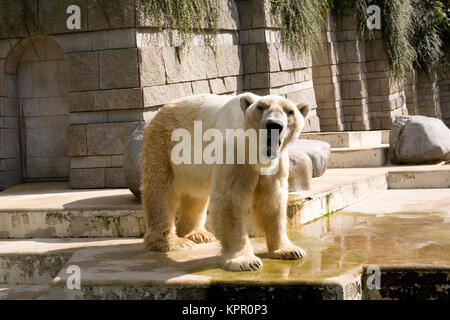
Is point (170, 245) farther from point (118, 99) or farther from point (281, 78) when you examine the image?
point (281, 78)

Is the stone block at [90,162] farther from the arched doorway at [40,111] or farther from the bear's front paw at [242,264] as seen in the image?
the bear's front paw at [242,264]

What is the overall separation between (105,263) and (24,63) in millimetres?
4294

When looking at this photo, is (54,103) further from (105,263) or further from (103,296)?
(103,296)

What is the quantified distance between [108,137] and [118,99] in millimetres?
433

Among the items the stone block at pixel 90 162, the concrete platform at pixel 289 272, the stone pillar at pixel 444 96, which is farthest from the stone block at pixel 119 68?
the stone pillar at pixel 444 96

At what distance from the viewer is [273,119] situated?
2.99 m

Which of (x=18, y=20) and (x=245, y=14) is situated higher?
(x=245, y=14)

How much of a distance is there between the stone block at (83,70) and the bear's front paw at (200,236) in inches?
113

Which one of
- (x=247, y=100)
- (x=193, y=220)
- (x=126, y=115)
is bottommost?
(x=193, y=220)

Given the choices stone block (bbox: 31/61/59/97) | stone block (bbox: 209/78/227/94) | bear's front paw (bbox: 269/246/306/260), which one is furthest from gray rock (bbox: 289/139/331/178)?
stone block (bbox: 31/61/59/97)

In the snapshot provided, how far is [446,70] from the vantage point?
45.9ft

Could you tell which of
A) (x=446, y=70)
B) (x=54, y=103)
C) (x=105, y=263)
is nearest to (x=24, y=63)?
(x=54, y=103)

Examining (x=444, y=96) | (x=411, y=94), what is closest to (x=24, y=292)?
(x=411, y=94)

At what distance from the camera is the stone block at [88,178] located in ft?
21.6
